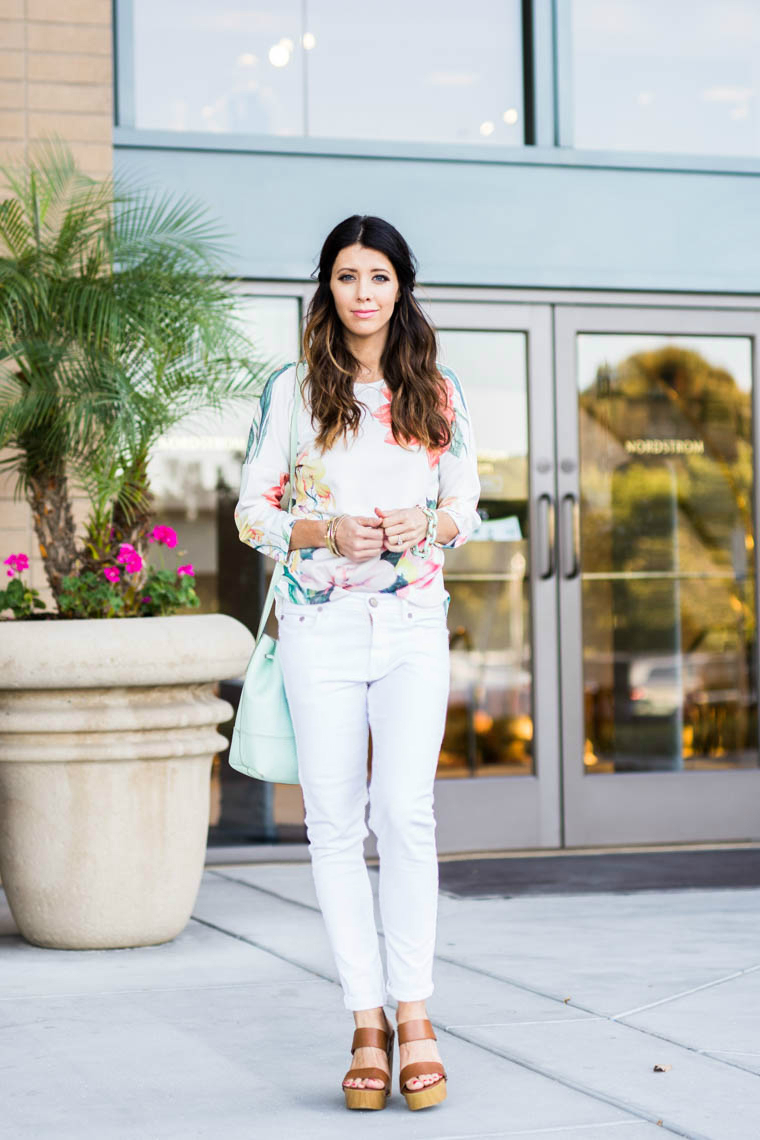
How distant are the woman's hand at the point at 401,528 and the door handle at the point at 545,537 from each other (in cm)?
347

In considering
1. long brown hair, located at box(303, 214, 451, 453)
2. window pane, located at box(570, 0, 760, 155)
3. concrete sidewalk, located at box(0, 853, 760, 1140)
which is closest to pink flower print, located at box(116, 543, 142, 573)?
concrete sidewalk, located at box(0, 853, 760, 1140)

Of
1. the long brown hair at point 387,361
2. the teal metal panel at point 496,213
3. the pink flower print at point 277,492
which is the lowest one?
the pink flower print at point 277,492

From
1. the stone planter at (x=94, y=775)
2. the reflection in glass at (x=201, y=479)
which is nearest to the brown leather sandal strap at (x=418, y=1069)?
the stone planter at (x=94, y=775)

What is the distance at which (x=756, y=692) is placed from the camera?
6.60 m

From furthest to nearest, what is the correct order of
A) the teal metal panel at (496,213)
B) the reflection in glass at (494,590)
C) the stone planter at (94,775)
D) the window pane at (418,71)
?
the reflection in glass at (494,590), the window pane at (418,71), the teal metal panel at (496,213), the stone planter at (94,775)

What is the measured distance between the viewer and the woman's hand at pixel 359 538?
2.75 metres

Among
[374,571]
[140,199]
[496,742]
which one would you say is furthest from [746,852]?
[374,571]

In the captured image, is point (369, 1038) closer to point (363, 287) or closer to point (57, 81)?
point (363, 287)

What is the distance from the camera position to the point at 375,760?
2.92 m

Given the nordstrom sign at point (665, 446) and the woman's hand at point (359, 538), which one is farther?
the nordstrom sign at point (665, 446)

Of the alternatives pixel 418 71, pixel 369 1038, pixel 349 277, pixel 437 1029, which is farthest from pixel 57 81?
pixel 369 1038

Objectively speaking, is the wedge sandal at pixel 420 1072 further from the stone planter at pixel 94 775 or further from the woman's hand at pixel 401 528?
the stone planter at pixel 94 775

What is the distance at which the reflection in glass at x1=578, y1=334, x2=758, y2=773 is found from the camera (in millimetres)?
6398

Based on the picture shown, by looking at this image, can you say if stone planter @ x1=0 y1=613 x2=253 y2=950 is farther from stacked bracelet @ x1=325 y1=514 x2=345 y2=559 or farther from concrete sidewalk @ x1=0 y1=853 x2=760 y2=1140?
stacked bracelet @ x1=325 y1=514 x2=345 y2=559
